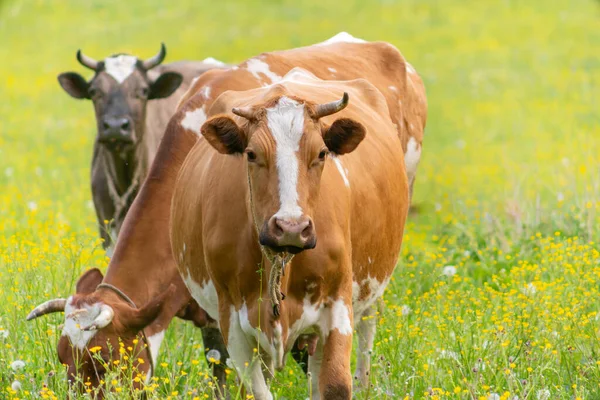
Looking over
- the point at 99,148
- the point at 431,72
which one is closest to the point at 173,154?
the point at 99,148

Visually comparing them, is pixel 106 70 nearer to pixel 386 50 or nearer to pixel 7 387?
pixel 386 50

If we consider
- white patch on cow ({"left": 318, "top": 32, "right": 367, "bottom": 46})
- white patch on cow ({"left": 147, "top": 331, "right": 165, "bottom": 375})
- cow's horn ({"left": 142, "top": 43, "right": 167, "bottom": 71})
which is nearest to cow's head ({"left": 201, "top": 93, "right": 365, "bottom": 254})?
white patch on cow ({"left": 147, "top": 331, "right": 165, "bottom": 375})

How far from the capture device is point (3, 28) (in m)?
27.7

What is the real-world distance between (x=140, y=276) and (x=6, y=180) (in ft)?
24.9

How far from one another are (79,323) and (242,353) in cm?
112

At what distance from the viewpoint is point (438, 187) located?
46.0 ft

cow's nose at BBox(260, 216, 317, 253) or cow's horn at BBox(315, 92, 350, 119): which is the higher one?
cow's horn at BBox(315, 92, 350, 119)

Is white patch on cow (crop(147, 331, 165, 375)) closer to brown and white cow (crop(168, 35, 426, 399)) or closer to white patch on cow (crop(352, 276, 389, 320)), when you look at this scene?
brown and white cow (crop(168, 35, 426, 399))

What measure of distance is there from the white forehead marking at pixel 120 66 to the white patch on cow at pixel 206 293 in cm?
403

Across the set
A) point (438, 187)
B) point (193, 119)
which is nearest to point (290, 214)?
point (193, 119)

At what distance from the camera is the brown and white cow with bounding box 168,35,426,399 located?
527cm

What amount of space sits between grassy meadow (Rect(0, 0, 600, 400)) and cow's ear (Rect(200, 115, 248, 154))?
109 centimetres

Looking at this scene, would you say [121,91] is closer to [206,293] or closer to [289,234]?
[206,293]

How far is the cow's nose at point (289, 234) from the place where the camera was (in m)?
4.96
